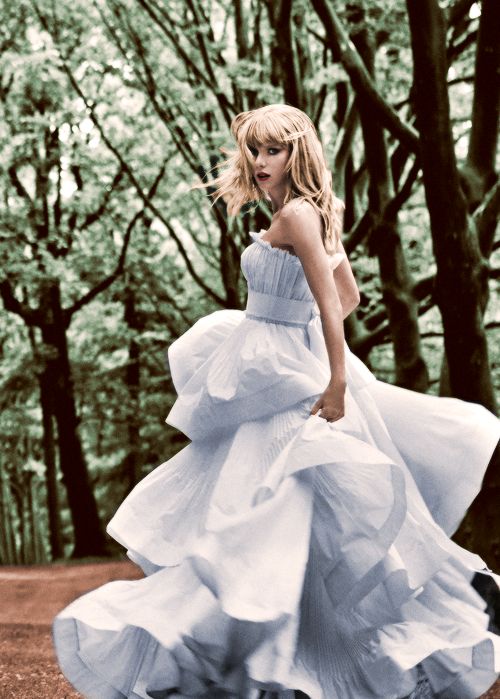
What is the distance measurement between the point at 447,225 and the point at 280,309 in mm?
3578

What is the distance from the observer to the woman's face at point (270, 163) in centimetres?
354

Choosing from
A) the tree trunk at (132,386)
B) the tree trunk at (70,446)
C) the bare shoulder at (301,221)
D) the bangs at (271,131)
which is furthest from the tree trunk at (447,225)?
the tree trunk at (70,446)

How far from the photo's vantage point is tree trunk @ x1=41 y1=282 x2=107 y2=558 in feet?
62.3

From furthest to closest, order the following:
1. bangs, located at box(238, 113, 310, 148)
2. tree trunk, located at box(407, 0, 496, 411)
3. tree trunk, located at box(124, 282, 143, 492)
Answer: tree trunk, located at box(124, 282, 143, 492) → tree trunk, located at box(407, 0, 496, 411) → bangs, located at box(238, 113, 310, 148)

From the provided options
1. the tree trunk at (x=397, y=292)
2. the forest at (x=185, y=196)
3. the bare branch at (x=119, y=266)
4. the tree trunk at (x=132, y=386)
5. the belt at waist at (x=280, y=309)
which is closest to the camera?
the belt at waist at (x=280, y=309)

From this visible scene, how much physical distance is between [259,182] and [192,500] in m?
1.22

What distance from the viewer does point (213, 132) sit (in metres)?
12.4

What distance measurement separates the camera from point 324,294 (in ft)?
11.2

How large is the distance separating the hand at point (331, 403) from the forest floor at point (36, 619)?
2.23 m

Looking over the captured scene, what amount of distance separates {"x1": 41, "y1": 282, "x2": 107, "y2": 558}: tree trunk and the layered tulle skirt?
1552 cm

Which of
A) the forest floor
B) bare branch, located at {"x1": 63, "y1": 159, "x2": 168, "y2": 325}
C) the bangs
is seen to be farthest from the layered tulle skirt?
bare branch, located at {"x1": 63, "y1": 159, "x2": 168, "y2": 325}

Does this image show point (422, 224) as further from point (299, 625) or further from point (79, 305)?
point (299, 625)

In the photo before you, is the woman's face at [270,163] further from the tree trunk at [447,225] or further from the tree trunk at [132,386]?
the tree trunk at [132,386]

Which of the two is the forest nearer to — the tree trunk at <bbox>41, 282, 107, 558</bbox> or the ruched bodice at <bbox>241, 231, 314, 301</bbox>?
the tree trunk at <bbox>41, 282, 107, 558</bbox>
